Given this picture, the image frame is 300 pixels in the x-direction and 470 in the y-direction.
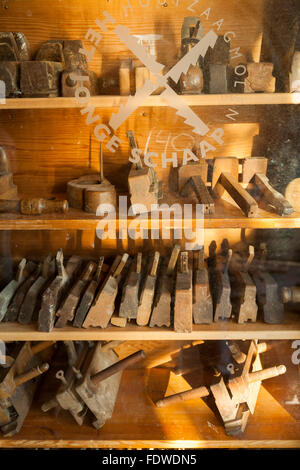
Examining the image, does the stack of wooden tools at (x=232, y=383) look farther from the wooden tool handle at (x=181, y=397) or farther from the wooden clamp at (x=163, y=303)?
the wooden clamp at (x=163, y=303)

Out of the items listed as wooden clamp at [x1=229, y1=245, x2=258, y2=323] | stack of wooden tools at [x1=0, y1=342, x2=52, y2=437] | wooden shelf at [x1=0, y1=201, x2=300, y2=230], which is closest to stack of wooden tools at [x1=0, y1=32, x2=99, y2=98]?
wooden shelf at [x1=0, y1=201, x2=300, y2=230]

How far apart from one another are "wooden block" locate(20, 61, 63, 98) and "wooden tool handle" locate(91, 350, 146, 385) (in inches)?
40.8

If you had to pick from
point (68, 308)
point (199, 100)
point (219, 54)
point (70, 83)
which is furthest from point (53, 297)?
point (219, 54)

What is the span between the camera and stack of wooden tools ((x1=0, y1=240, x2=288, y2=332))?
167 centimetres

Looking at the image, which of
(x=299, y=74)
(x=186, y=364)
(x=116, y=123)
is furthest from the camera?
(x=186, y=364)

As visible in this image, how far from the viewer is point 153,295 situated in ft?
5.60

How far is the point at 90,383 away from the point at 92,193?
792 millimetres

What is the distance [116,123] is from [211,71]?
45 centimetres

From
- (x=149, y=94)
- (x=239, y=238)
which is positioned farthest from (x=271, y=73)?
(x=239, y=238)

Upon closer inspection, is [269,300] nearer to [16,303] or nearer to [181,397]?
[181,397]

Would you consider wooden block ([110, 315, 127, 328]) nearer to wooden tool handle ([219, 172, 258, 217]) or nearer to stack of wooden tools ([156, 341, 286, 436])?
stack of wooden tools ([156, 341, 286, 436])

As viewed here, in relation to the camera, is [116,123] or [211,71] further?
[116,123]

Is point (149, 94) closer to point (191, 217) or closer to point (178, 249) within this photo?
point (191, 217)
